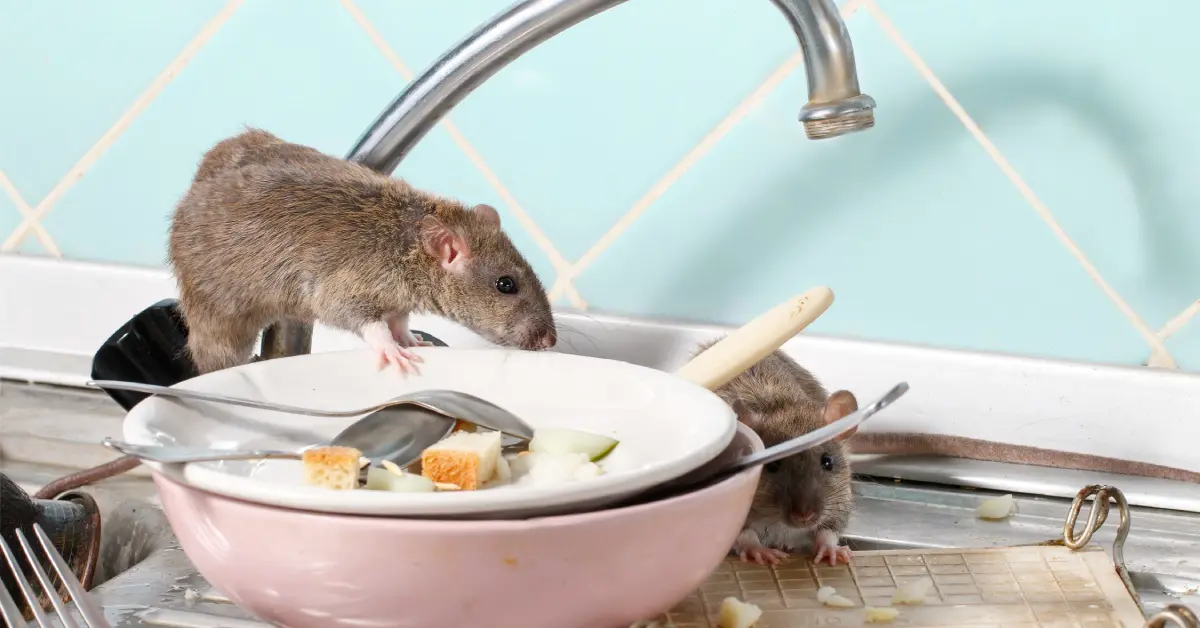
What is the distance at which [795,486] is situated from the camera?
43.2 inches

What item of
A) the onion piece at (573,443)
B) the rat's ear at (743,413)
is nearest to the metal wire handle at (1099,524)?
the rat's ear at (743,413)

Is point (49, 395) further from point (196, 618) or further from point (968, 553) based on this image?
point (968, 553)

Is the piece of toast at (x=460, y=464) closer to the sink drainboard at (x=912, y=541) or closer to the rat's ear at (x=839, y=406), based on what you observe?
the sink drainboard at (x=912, y=541)

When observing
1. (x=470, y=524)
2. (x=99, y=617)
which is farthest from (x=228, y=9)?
(x=470, y=524)

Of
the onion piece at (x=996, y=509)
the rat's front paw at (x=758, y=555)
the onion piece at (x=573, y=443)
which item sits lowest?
the onion piece at (x=996, y=509)

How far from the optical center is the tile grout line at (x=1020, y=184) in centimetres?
129

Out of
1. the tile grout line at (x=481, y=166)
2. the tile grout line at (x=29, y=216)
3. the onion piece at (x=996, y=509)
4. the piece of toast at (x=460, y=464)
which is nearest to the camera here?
the piece of toast at (x=460, y=464)

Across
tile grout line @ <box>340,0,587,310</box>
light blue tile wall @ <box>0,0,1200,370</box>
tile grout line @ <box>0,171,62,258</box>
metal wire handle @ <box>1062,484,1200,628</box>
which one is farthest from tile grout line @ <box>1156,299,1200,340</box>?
tile grout line @ <box>0,171,62,258</box>

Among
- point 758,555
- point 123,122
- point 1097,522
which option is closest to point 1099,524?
point 1097,522

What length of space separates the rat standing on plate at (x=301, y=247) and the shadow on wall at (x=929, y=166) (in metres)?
0.32

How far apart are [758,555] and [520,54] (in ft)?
1.68

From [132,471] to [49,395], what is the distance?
0.31 metres

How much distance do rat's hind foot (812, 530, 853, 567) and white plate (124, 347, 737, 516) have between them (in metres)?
0.24

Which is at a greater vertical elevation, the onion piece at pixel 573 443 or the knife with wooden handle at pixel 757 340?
the knife with wooden handle at pixel 757 340
